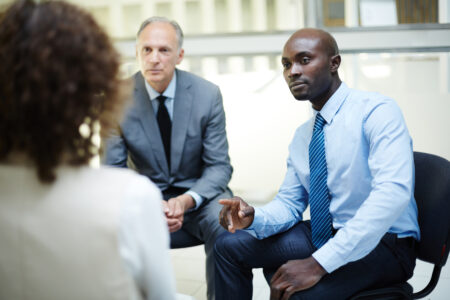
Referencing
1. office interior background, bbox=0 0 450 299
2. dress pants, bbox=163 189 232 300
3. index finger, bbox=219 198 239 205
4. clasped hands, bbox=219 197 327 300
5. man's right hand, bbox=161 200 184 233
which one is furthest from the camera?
office interior background, bbox=0 0 450 299

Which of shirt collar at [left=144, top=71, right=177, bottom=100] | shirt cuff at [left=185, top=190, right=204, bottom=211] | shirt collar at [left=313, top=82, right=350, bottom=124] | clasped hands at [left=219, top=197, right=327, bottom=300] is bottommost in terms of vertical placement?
clasped hands at [left=219, top=197, right=327, bottom=300]

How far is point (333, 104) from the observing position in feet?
5.75

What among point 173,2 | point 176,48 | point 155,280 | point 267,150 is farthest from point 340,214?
point 173,2

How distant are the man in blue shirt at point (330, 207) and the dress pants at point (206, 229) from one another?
1.34 feet

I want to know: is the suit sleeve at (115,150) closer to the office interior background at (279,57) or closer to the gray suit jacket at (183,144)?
the gray suit jacket at (183,144)

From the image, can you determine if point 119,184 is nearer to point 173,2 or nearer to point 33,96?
point 33,96

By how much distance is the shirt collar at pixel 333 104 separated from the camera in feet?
5.70

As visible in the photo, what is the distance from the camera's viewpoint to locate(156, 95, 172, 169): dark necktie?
2348 millimetres

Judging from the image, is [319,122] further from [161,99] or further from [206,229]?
[161,99]

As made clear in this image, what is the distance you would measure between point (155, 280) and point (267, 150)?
3074 mm

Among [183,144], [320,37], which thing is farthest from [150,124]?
[320,37]

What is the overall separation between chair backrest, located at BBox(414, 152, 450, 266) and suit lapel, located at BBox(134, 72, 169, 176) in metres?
1.20

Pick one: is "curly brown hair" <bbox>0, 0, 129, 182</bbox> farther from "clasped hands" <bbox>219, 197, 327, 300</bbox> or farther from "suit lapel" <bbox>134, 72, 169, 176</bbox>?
"suit lapel" <bbox>134, 72, 169, 176</bbox>

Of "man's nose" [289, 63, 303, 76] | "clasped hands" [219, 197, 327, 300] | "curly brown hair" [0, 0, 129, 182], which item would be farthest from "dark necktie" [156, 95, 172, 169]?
"curly brown hair" [0, 0, 129, 182]
